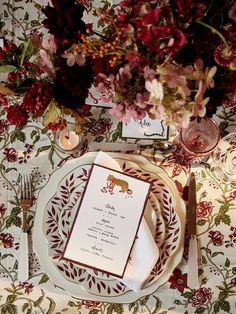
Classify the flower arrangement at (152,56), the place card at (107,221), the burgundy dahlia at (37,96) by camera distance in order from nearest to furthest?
the flower arrangement at (152,56) < the burgundy dahlia at (37,96) < the place card at (107,221)

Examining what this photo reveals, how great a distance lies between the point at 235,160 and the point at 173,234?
243 millimetres

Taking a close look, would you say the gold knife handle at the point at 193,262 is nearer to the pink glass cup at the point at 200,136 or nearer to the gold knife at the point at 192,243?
the gold knife at the point at 192,243

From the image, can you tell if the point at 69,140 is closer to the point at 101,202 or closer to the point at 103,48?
the point at 101,202

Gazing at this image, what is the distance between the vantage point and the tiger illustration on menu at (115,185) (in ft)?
4.07

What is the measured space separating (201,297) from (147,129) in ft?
1.45

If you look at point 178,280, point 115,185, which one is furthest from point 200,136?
point 178,280

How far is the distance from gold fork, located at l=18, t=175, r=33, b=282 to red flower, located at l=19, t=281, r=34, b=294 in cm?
1

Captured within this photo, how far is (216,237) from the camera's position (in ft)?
4.19

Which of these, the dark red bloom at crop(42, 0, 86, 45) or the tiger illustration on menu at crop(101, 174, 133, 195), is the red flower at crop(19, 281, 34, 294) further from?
the dark red bloom at crop(42, 0, 86, 45)

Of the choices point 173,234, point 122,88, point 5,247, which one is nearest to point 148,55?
point 122,88

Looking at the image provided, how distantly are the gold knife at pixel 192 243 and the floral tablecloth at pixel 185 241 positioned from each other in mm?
22

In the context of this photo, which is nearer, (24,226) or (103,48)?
(103,48)

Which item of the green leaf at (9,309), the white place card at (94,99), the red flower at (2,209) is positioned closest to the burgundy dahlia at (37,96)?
the white place card at (94,99)

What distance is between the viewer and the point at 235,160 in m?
1.27
